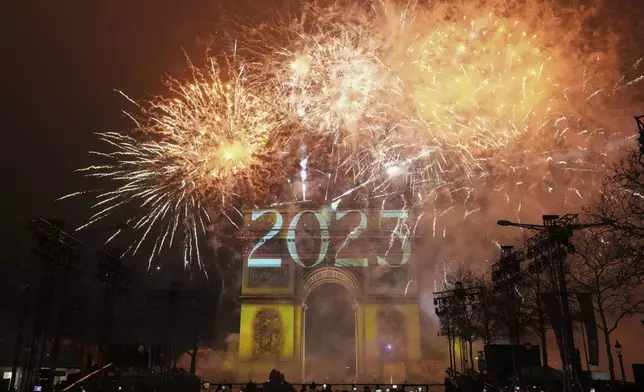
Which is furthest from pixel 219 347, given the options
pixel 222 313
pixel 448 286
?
pixel 448 286

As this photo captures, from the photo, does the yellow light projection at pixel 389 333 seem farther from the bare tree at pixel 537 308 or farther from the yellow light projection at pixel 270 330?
the bare tree at pixel 537 308

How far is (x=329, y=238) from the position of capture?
2044 inches

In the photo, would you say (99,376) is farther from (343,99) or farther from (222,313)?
(222,313)

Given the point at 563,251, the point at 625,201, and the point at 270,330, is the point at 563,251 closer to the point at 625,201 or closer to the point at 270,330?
the point at 625,201

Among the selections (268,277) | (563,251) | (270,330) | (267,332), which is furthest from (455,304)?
(268,277)

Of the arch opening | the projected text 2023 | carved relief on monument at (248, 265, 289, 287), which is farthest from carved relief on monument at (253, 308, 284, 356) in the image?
the arch opening

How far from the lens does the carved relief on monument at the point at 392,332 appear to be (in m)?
48.8

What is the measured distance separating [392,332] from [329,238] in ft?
34.5

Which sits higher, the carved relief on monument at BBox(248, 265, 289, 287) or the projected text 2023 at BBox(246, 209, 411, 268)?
the projected text 2023 at BBox(246, 209, 411, 268)

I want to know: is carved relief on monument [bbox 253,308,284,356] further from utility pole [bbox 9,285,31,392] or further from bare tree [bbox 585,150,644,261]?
bare tree [bbox 585,150,644,261]

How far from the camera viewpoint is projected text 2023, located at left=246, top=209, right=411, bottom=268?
51500 millimetres

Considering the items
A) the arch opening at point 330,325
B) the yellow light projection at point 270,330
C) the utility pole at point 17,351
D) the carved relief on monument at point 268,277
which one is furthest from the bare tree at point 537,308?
the arch opening at point 330,325

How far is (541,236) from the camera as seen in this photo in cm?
1873

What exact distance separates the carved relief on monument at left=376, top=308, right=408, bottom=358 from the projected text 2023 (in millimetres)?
4719
